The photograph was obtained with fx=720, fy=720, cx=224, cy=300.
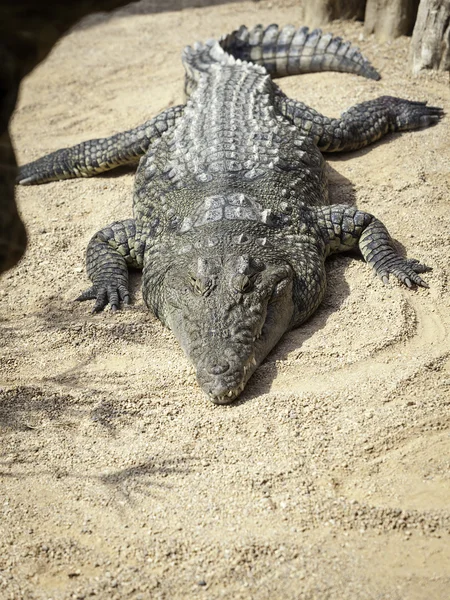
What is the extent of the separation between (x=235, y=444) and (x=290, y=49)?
5.75 m

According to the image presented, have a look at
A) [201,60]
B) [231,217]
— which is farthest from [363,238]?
[201,60]

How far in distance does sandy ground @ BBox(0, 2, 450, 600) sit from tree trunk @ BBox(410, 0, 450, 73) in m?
2.00

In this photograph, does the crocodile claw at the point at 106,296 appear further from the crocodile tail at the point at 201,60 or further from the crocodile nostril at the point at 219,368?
the crocodile tail at the point at 201,60

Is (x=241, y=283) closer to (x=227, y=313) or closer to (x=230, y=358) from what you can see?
(x=227, y=313)

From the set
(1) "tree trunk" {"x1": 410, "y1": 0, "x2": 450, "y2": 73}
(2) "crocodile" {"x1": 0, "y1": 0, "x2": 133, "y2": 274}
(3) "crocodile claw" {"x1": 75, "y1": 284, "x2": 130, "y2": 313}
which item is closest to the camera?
(2) "crocodile" {"x1": 0, "y1": 0, "x2": 133, "y2": 274}

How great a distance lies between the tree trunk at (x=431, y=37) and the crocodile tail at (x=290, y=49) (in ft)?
2.28

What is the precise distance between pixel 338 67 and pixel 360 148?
5.56ft

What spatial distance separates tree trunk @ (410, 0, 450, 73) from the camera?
24.3ft

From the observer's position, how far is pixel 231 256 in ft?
15.4

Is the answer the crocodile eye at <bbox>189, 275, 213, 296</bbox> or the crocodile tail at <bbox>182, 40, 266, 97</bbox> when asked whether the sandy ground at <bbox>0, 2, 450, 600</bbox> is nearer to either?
the crocodile eye at <bbox>189, 275, 213, 296</bbox>

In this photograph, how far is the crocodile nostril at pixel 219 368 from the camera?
13.7 feet

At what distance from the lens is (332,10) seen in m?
9.27

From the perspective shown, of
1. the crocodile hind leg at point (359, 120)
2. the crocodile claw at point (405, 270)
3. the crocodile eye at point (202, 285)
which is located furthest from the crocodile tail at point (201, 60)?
the crocodile eye at point (202, 285)

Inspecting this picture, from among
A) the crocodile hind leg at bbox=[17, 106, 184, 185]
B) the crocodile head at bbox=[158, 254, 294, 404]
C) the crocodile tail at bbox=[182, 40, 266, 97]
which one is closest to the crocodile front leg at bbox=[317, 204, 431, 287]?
the crocodile head at bbox=[158, 254, 294, 404]
